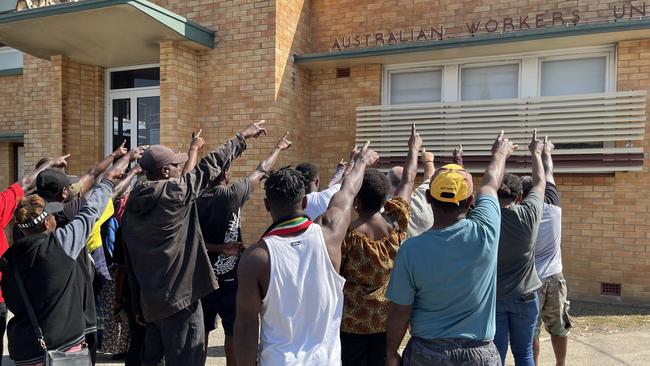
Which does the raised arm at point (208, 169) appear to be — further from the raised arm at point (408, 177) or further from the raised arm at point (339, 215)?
the raised arm at point (408, 177)

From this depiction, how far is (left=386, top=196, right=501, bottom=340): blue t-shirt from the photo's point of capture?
2.55 metres

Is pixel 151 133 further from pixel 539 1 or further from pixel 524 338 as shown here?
pixel 524 338

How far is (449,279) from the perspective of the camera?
8.35 ft

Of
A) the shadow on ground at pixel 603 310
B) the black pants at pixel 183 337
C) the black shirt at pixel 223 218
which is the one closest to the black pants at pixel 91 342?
the black pants at pixel 183 337

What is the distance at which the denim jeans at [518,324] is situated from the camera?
392 centimetres

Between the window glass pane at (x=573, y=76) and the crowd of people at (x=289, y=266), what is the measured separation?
3.96 metres

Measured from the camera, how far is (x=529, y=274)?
154 inches

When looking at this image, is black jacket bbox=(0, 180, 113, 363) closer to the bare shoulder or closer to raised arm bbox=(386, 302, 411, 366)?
the bare shoulder

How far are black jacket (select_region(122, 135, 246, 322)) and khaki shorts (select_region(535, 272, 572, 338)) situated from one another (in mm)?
3156

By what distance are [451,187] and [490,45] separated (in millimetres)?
5684

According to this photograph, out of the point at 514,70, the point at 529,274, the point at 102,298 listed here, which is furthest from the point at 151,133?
the point at 529,274

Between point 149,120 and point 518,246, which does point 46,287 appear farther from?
point 149,120

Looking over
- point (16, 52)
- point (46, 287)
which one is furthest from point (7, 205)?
point (16, 52)

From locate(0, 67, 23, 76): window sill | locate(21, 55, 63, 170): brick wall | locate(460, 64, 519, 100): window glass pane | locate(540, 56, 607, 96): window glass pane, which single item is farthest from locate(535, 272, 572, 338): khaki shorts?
locate(0, 67, 23, 76): window sill
